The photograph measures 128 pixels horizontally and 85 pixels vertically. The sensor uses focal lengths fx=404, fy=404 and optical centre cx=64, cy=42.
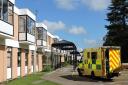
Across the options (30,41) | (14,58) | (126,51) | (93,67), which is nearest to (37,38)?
(30,41)

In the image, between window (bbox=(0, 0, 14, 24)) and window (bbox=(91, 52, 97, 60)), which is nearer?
window (bbox=(0, 0, 14, 24))

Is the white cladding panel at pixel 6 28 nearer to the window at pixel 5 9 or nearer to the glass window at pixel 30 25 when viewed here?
the window at pixel 5 9

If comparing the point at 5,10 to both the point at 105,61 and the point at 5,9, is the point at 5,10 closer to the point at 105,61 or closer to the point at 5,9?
the point at 5,9

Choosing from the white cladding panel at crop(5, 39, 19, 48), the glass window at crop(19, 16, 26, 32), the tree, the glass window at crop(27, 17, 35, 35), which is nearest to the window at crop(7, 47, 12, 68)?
the white cladding panel at crop(5, 39, 19, 48)

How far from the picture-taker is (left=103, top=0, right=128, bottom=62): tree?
72.5 meters

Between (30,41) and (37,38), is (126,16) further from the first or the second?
(30,41)

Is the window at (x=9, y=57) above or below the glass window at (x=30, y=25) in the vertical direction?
below

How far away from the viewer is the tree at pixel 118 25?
72.5 m

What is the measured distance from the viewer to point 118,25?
246 feet

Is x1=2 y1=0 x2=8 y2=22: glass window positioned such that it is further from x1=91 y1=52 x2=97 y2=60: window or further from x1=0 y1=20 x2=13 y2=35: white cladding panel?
x1=91 y1=52 x2=97 y2=60: window

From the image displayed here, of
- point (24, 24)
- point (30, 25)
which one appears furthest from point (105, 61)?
point (30, 25)

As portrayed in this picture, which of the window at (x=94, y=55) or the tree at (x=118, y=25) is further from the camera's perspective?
the tree at (x=118, y=25)

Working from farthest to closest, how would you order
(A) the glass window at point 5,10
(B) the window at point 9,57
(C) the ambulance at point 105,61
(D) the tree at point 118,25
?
1. (D) the tree at point 118,25
2. (B) the window at point 9,57
3. (C) the ambulance at point 105,61
4. (A) the glass window at point 5,10

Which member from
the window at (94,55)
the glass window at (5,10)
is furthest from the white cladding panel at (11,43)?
the window at (94,55)
